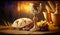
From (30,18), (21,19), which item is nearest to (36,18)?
(30,18)

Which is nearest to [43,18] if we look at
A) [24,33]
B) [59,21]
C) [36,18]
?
[36,18]

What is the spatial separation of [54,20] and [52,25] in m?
0.07

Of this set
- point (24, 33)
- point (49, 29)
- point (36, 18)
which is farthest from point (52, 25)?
point (24, 33)

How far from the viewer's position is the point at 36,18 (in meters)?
1.59

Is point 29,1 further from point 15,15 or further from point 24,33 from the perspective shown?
point 24,33

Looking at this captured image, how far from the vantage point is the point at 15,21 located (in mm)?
1598

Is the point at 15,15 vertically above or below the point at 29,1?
below

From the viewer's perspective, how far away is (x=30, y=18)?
63.0 inches

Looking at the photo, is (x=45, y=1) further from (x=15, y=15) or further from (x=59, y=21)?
(x=15, y=15)

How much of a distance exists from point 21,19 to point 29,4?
0.22 metres

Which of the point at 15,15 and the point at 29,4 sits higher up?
the point at 29,4

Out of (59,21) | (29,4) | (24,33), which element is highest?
(29,4)

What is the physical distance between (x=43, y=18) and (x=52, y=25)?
0.14 metres

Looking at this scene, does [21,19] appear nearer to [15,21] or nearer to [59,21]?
[15,21]
